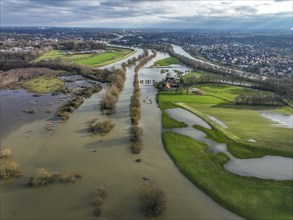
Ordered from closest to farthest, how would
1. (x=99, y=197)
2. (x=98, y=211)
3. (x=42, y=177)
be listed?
(x=98, y=211)
(x=99, y=197)
(x=42, y=177)

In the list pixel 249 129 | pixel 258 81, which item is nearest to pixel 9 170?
pixel 249 129

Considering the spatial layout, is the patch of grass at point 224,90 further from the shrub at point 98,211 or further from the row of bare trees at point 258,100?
the shrub at point 98,211

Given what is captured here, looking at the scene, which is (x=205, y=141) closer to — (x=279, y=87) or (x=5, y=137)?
(x=5, y=137)

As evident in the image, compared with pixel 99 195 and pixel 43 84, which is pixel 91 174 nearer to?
pixel 99 195

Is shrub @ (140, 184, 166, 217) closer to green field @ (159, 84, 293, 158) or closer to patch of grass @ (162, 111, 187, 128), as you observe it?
green field @ (159, 84, 293, 158)

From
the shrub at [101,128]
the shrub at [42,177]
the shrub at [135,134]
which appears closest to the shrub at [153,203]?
the shrub at [42,177]

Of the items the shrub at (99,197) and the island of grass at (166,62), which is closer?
the shrub at (99,197)

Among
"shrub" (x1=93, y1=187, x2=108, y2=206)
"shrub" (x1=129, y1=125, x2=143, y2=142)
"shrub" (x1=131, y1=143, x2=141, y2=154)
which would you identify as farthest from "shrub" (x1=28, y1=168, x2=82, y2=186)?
"shrub" (x1=129, y1=125, x2=143, y2=142)
